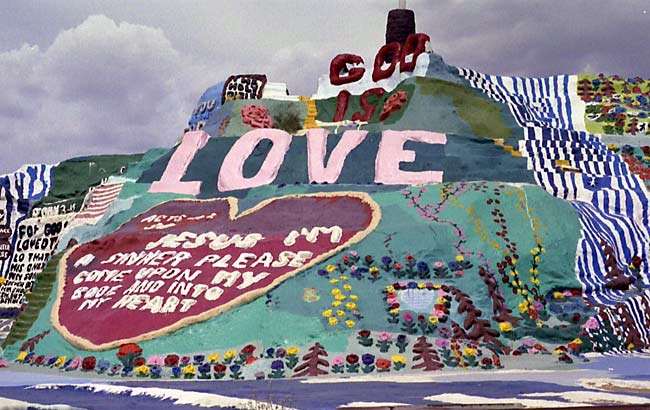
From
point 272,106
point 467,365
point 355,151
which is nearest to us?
point 467,365

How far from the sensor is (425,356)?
1462 centimetres

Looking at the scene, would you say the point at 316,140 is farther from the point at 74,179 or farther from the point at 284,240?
the point at 74,179

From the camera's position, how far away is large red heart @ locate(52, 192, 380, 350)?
52.6 ft

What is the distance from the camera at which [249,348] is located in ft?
48.2

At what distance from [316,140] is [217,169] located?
2258 mm

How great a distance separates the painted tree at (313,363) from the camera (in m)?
14.1

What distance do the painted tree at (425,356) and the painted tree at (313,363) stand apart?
132 cm

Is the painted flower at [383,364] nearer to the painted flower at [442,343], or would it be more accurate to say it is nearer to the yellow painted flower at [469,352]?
the painted flower at [442,343]

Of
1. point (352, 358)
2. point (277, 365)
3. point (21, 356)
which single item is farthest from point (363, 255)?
point (21, 356)

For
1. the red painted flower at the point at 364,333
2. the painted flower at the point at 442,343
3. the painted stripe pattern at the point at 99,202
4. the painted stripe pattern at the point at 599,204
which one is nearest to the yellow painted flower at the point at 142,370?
the red painted flower at the point at 364,333

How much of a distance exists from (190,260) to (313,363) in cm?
405

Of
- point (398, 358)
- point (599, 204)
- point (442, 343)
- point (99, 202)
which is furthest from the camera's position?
point (99, 202)

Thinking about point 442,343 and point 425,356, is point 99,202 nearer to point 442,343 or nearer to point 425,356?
point 442,343

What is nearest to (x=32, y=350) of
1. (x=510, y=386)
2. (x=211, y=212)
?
(x=211, y=212)
